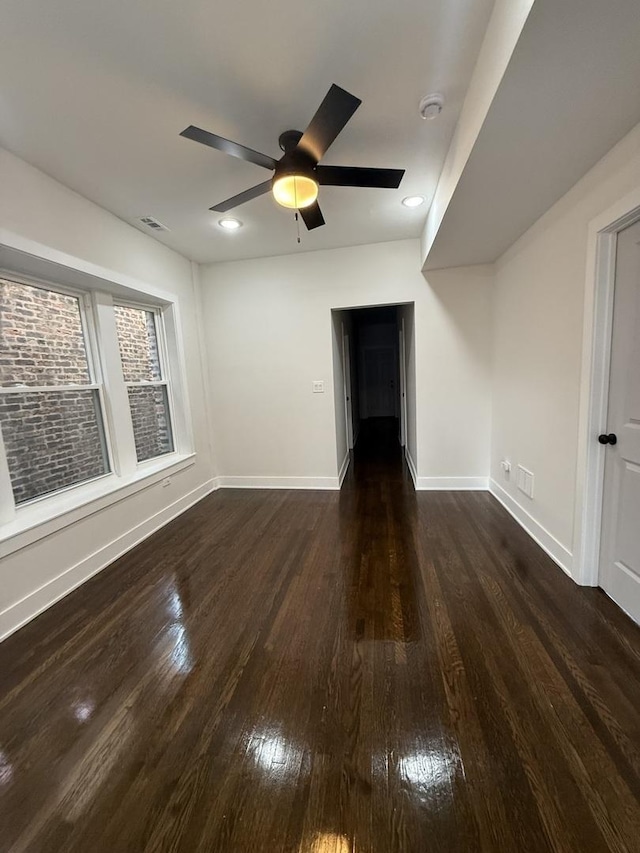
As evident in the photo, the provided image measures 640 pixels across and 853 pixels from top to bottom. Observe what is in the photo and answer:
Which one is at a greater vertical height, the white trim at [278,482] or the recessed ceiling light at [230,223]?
the recessed ceiling light at [230,223]

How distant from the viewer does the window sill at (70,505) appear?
2.06 meters

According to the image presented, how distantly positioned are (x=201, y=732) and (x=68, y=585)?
1.62m

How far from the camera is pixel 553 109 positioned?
141 centimetres

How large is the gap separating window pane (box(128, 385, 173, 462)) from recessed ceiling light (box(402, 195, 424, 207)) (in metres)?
2.92

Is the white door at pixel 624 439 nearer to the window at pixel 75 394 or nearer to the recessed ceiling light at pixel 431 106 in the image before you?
the recessed ceiling light at pixel 431 106

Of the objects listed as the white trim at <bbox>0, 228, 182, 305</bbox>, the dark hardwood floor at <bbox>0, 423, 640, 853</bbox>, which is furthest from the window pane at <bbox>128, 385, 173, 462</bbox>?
the dark hardwood floor at <bbox>0, 423, 640, 853</bbox>

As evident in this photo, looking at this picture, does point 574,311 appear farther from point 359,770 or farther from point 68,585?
point 68,585

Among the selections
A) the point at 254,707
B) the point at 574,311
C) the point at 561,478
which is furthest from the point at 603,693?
the point at 574,311

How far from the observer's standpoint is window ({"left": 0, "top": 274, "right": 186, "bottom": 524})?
2264mm

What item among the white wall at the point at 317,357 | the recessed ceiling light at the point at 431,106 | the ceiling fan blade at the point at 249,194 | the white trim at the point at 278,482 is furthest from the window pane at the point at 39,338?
the recessed ceiling light at the point at 431,106

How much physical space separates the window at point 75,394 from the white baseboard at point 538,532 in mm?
3305

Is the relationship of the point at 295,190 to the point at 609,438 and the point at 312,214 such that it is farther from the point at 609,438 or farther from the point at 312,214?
the point at 609,438

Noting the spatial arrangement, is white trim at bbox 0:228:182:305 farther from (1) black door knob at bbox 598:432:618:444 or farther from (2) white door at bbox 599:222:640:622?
(1) black door knob at bbox 598:432:618:444

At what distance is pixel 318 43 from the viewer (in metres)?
1.46
